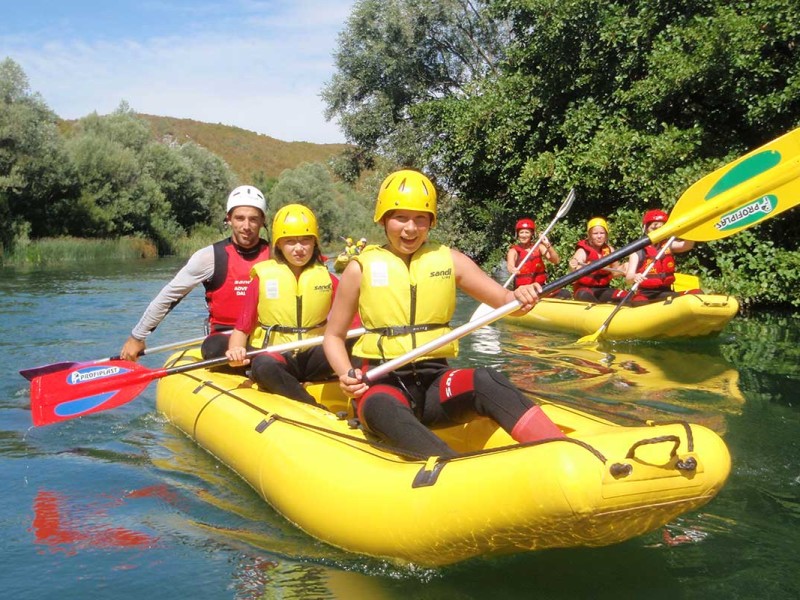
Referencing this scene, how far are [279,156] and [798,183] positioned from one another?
3283 inches

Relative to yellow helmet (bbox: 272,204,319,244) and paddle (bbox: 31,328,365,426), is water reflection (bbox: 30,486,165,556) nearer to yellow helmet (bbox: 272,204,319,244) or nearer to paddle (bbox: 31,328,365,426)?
paddle (bbox: 31,328,365,426)

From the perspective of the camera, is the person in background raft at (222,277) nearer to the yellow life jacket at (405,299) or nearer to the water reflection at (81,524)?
the water reflection at (81,524)

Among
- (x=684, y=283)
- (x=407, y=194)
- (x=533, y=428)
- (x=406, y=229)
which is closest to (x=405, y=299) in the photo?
(x=406, y=229)

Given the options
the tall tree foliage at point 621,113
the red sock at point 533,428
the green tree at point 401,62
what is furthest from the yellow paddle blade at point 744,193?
the green tree at point 401,62

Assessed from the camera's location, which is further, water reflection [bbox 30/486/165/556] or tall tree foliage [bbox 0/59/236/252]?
tall tree foliage [bbox 0/59/236/252]

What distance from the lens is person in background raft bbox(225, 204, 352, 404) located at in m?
5.05

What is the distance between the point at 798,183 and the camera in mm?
3684

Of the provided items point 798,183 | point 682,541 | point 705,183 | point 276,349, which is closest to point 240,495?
point 276,349

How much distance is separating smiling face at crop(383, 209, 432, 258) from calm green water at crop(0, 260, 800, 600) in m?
1.19

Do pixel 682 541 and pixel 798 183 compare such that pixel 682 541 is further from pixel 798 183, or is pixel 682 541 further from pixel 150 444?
pixel 150 444

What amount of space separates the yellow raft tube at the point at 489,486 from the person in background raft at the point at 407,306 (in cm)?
28

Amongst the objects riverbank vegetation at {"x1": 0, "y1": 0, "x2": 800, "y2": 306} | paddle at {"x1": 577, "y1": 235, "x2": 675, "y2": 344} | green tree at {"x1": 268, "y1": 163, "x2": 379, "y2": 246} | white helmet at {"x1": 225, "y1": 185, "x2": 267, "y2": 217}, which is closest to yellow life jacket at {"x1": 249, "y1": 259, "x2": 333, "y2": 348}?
white helmet at {"x1": 225, "y1": 185, "x2": 267, "y2": 217}

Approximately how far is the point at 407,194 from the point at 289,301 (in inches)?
71.8

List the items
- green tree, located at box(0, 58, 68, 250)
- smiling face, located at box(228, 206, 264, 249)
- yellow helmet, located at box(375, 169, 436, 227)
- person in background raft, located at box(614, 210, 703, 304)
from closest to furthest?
yellow helmet, located at box(375, 169, 436, 227)
smiling face, located at box(228, 206, 264, 249)
person in background raft, located at box(614, 210, 703, 304)
green tree, located at box(0, 58, 68, 250)
